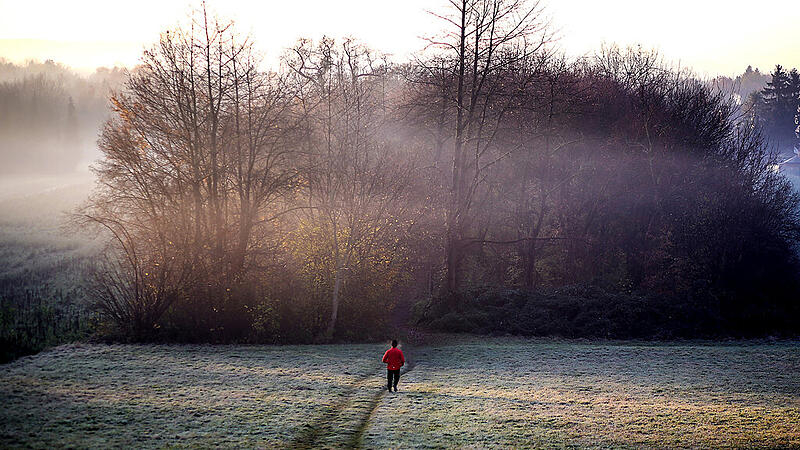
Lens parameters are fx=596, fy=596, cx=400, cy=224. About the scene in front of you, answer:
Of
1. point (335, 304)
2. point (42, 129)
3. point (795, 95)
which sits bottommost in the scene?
point (335, 304)

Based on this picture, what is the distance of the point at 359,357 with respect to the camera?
23.7m

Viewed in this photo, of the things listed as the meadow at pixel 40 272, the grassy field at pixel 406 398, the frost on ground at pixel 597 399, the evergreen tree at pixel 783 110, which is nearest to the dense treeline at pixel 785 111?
the evergreen tree at pixel 783 110

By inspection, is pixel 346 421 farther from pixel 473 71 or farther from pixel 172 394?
pixel 473 71

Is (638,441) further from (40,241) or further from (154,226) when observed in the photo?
(40,241)

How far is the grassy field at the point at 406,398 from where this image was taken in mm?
13266

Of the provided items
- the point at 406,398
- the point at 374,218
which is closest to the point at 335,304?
the point at 374,218

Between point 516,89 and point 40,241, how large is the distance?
44.2 m

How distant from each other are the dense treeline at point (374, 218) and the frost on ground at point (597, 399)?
6.35 m

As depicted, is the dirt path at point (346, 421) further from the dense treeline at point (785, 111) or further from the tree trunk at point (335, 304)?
the dense treeline at point (785, 111)

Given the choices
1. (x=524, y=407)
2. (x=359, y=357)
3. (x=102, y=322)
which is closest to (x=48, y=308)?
(x=102, y=322)

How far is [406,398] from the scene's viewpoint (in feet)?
55.5

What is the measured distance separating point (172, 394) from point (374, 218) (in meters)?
15.6

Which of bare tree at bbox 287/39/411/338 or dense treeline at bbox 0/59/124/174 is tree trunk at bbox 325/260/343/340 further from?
dense treeline at bbox 0/59/124/174

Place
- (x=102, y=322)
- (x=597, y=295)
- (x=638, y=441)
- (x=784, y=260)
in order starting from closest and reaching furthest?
1. (x=638, y=441)
2. (x=102, y=322)
3. (x=597, y=295)
4. (x=784, y=260)
